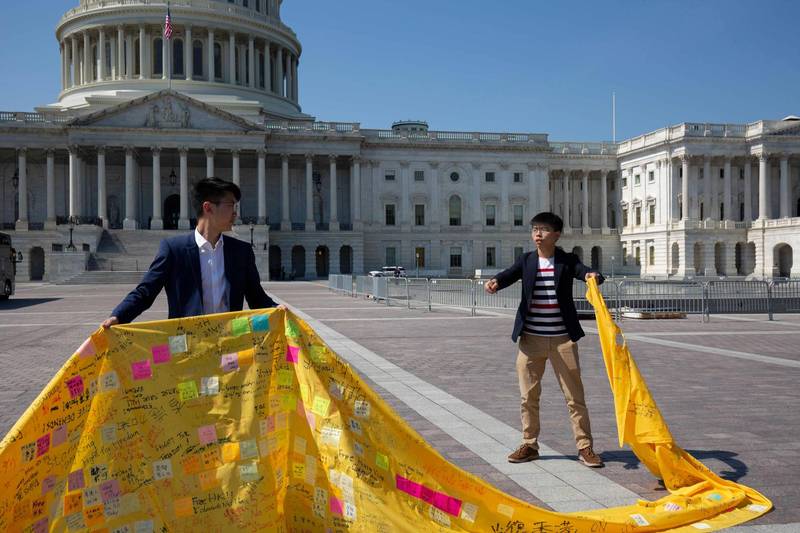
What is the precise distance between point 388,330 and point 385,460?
51.6ft

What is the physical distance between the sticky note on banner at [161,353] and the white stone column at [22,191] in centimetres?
7381

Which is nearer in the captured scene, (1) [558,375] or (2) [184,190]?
(1) [558,375]

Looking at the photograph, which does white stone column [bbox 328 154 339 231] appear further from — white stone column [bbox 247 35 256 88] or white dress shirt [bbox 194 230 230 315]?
white dress shirt [bbox 194 230 230 315]

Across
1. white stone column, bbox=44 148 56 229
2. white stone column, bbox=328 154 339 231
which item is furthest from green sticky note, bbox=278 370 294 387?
white stone column, bbox=44 148 56 229

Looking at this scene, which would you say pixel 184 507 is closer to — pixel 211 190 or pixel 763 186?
pixel 211 190

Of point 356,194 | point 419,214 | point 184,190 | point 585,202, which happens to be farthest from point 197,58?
point 585,202

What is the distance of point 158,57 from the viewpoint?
280 ft

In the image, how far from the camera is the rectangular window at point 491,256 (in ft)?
274

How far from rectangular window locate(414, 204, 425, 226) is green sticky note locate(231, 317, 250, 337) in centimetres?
7669

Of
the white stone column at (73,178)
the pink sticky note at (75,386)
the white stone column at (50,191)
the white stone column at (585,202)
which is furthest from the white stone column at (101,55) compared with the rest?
the pink sticky note at (75,386)

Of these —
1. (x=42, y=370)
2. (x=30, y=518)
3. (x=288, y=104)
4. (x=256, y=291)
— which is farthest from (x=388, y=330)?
(x=288, y=104)

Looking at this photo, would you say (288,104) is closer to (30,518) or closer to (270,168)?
(270,168)

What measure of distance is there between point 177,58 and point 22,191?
2480cm

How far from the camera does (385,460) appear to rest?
16.4 feet
